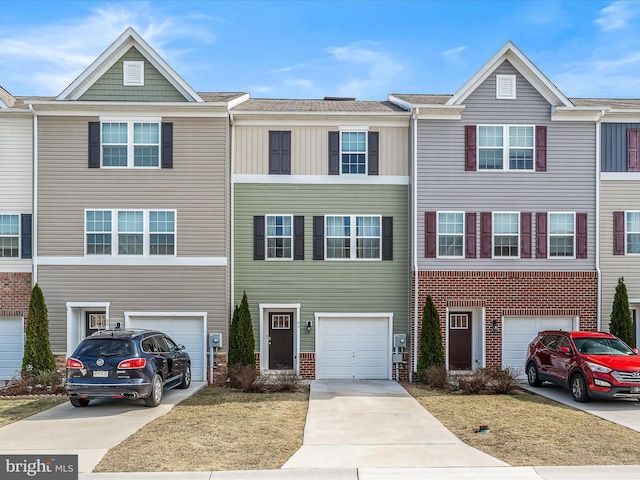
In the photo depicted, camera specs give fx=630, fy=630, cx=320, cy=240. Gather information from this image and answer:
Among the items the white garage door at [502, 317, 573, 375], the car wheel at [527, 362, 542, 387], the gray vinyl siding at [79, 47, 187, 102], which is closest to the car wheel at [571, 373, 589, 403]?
the car wheel at [527, 362, 542, 387]

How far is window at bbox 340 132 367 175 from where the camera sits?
19.4 m

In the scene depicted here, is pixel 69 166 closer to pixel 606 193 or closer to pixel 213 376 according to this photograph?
pixel 213 376

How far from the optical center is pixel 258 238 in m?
19.2

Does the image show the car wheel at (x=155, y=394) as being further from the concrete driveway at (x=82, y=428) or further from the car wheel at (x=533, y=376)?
the car wheel at (x=533, y=376)

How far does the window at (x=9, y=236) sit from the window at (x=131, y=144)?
323cm

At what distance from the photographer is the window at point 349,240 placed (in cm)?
1928

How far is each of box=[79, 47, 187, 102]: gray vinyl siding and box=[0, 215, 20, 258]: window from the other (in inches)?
165

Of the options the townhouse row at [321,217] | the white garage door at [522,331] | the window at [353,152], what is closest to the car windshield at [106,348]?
the townhouse row at [321,217]

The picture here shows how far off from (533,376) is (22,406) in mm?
12870

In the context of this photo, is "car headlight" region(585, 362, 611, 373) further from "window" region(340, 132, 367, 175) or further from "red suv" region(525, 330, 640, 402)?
"window" region(340, 132, 367, 175)

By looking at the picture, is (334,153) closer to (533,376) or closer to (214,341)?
(214,341)

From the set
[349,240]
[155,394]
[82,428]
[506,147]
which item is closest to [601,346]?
[506,147]

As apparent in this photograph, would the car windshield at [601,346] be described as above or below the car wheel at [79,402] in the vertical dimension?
above

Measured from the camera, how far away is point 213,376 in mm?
18156
